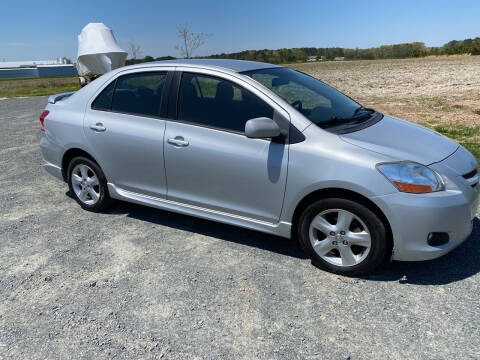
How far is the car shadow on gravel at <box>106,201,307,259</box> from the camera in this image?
3.96 meters

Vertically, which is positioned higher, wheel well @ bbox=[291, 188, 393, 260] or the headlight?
the headlight

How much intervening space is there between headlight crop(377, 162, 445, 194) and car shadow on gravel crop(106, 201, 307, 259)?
117 centimetres

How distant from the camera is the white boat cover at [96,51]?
18.7 meters

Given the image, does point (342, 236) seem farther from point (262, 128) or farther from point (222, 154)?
point (222, 154)

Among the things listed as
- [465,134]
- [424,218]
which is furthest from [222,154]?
[465,134]

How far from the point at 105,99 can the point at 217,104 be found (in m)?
1.46

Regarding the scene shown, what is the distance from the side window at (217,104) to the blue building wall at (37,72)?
107 metres

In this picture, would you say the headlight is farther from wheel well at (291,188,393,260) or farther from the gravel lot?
the gravel lot

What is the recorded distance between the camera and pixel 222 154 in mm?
3596

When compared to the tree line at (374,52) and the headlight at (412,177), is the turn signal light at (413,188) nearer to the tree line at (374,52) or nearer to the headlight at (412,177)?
the headlight at (412,177)

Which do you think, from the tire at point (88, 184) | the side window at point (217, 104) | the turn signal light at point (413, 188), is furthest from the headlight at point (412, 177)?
the tire at point (88, 184)

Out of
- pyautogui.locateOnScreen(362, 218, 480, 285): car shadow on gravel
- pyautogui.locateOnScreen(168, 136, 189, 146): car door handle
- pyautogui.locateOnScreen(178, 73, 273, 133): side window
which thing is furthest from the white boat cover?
pyautogui.locateOnScreen(362, 218, 480, 285): car shadow on gravel

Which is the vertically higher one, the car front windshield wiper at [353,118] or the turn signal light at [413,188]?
the car front windshield wiper at [353,118]

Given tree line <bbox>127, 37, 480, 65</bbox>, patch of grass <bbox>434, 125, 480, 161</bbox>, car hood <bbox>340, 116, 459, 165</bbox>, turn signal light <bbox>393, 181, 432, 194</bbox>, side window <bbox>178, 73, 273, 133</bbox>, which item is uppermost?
side window <bbox>178, 73, 273, 133</bbox>
